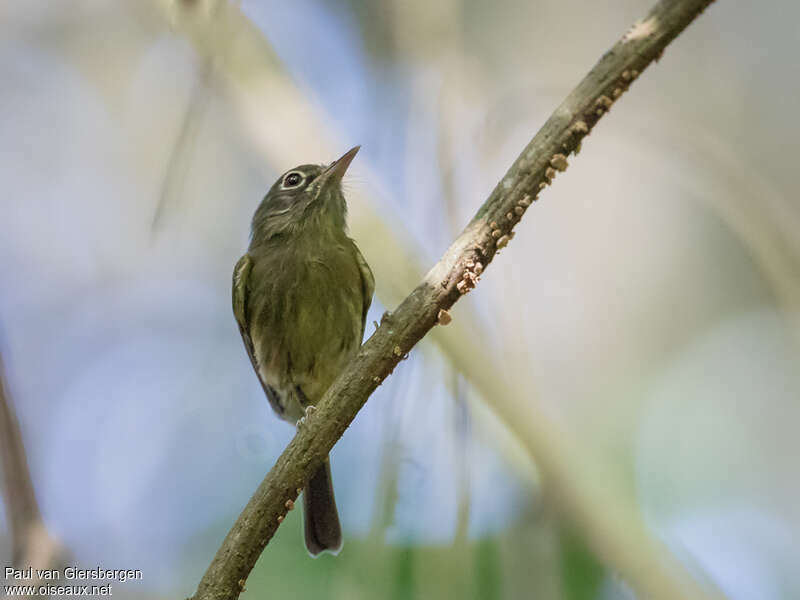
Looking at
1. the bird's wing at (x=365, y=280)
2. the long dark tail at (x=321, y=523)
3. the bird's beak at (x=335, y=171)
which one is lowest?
the long dark tail at (x=321, y=523)

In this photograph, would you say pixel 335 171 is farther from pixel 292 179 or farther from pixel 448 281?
pixel 448 281

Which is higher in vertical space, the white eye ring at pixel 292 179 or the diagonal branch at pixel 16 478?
the white eye ring at pixel 292 179

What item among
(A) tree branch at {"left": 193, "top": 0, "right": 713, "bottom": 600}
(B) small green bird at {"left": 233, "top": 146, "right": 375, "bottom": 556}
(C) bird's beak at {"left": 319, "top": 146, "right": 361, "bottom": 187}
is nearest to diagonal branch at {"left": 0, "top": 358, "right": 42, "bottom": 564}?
(A) tree branch at {"left": 193, "top": 0, "right": 713, "bottom": 600}

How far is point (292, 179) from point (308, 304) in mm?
1002

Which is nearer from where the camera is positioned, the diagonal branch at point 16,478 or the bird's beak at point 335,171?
the diagonal branch at point 16,478

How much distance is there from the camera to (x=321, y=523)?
16.2 ft

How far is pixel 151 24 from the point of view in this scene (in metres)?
6.48

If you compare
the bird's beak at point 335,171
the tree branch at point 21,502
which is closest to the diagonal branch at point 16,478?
the tree branch at point 21,502

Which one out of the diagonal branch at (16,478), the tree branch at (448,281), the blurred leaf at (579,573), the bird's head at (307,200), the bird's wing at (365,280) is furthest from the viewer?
the bird's head at (307,200)

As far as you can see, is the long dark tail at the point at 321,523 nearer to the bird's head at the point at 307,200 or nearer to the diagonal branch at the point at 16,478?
the bird's head at the point at 307,200

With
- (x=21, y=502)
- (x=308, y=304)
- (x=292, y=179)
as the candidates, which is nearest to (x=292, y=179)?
(x=292, y=179)

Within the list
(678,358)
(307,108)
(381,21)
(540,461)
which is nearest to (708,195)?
(678,358)

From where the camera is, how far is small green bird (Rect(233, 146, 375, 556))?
4.89 m

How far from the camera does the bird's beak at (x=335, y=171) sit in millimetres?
5094
